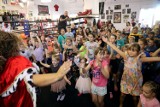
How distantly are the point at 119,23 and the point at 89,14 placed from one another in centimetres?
749

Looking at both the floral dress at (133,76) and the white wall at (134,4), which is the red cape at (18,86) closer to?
the floral dress at (133,76)

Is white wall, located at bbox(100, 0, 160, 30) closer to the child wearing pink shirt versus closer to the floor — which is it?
the floor

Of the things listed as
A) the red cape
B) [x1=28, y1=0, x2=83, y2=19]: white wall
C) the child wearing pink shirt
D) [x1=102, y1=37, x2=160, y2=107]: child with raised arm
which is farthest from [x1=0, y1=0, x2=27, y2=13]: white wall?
the child wearing pink shirt

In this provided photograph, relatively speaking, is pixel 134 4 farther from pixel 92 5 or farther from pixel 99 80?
pixel 99 80

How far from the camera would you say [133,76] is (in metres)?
2.31

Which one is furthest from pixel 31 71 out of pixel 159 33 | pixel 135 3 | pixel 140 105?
pixel 135 3

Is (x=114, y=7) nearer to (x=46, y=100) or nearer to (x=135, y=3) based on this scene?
(x=135, y=3)

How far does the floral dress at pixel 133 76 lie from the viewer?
2.29 meters

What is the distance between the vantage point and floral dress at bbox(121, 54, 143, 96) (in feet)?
7.52

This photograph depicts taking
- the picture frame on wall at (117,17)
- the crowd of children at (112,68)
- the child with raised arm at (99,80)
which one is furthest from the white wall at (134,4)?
the child with raised arm at (99,80)

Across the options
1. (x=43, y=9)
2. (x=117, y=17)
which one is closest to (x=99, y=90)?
(x=117, y=17)

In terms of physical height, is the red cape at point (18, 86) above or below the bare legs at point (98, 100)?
above

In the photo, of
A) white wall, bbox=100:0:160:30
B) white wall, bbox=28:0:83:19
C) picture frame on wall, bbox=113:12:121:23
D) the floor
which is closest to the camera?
the floor

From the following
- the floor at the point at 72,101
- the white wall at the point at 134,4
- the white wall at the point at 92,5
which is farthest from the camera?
the white wall at the point at 134,4
